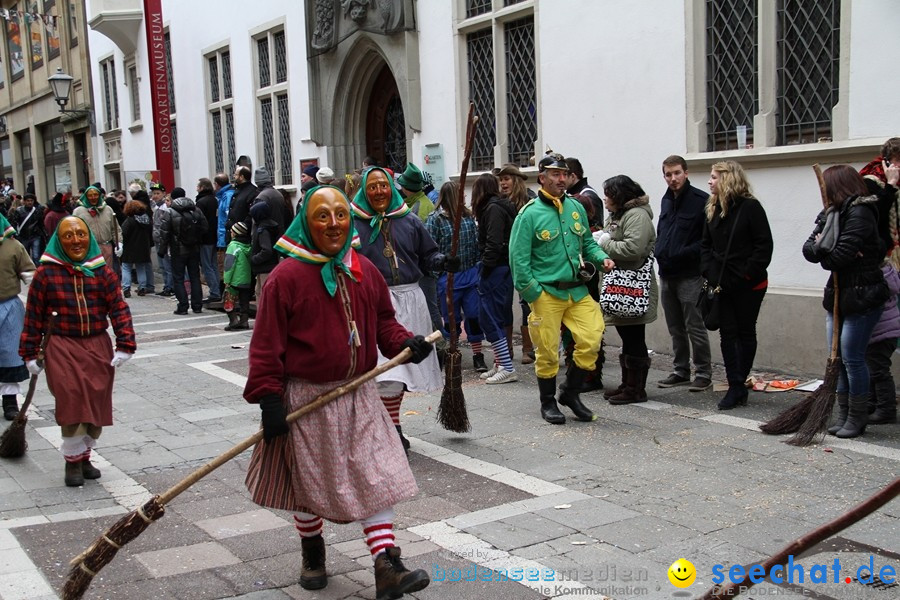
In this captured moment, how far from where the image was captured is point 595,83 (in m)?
10.5

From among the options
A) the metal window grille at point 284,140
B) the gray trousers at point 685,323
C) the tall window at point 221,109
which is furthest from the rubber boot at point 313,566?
the tall window at point 221,109

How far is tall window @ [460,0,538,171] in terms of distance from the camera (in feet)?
38.7

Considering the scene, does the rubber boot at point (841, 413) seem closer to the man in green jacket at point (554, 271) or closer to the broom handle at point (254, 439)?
the man in green jacket at point (554, 271)

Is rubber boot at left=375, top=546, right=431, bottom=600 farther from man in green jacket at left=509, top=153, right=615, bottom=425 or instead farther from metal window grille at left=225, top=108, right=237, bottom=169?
metal window grille at left=225, top=108, right=237, bottom=169

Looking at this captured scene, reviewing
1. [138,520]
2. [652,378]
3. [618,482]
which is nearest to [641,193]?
[652,378]

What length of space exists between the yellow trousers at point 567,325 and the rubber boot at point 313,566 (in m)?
2.99

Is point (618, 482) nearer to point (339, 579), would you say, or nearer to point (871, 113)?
point (339, 579)

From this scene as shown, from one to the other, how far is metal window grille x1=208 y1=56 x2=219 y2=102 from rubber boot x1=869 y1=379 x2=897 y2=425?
15.8 meters

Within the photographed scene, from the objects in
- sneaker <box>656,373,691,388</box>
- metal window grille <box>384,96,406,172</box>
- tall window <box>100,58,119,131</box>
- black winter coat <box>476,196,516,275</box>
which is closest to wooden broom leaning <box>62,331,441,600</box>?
sneaker <box>656,373,691,388</box>

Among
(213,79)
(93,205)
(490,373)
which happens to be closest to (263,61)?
(213,79)

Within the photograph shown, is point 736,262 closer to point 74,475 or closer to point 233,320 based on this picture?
point 74,475

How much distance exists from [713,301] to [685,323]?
84 cm

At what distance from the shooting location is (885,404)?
263 inches

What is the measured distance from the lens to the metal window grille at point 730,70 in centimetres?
889
